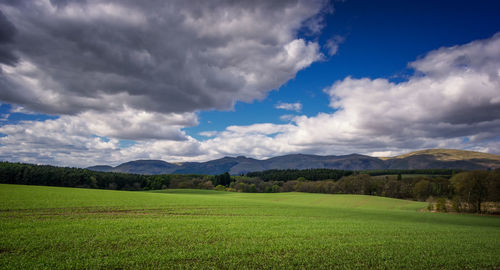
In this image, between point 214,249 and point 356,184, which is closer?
point 214,249

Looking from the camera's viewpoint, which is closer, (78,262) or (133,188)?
(78,262)

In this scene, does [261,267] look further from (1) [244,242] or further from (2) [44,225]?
(2) [44,225]

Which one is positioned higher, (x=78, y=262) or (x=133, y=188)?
(x=78, y=262)

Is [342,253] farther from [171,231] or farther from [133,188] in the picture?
[133,188]

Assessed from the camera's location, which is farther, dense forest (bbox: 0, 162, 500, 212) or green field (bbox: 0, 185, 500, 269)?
dense forest (bbox: 0, 162, 500, 212)

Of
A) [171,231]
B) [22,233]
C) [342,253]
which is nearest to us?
[342,253]

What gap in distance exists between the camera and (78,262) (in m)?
12.5

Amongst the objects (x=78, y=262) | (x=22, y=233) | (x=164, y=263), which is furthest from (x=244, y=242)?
(x=22, y=233)

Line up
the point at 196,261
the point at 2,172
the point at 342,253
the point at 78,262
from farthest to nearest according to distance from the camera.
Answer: the point at 2,172
the point at 342,253
the point at 196,261
the point at 78,262

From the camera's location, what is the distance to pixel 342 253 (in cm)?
1562

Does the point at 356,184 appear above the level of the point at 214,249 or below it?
below

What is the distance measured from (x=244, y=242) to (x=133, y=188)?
136m

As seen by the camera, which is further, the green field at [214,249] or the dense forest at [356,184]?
the dense forest at [356,184]

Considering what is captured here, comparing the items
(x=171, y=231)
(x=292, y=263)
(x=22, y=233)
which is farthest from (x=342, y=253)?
(x=22, y=233)
